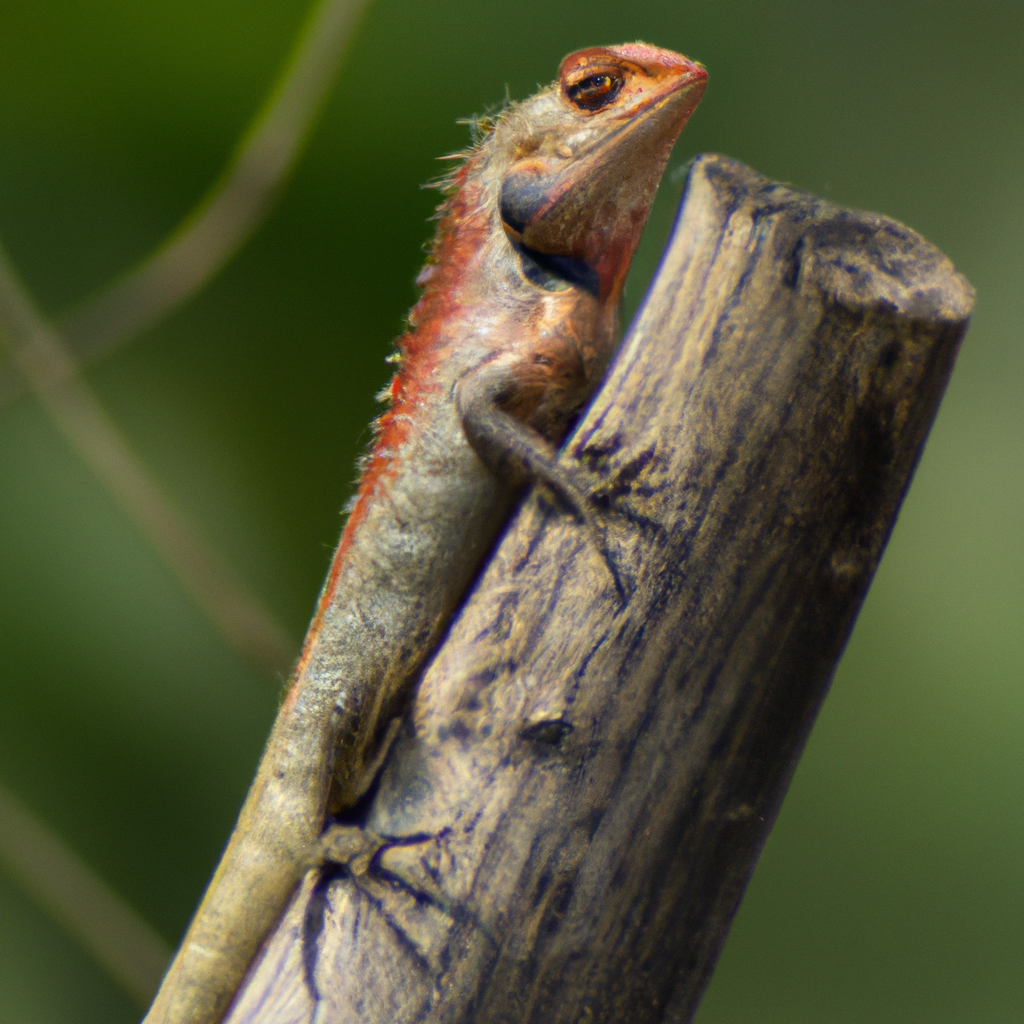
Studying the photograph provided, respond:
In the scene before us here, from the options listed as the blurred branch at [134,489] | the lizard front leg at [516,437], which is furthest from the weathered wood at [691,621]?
the blurred branch at [134,489]

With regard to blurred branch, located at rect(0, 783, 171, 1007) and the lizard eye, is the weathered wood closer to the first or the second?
the lizard eye

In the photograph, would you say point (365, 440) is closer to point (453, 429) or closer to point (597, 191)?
point (453, 429)

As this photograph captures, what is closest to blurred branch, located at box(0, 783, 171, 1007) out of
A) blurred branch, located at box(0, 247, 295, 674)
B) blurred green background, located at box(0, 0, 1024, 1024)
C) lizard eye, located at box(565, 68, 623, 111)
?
blurred green background, located at box(0, 0, 1024, 1024)

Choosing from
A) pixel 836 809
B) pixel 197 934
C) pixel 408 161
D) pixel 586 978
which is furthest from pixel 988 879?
pixel 408 161

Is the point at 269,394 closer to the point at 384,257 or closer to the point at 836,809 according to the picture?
the point at 384,257

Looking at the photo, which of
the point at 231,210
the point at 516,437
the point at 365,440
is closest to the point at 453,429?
the point at 516,437
